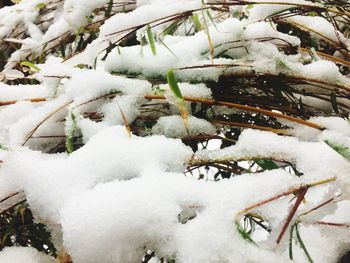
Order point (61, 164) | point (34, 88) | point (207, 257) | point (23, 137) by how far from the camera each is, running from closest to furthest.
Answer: point (207, 257) → point (61, 164) → point (23, 137) → point (34, 88)

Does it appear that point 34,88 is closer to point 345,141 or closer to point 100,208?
point 100,208

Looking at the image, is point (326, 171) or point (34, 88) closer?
point (326, 171)

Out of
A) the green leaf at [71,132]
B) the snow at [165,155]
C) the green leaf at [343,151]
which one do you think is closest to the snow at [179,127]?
the snow at [165,155]

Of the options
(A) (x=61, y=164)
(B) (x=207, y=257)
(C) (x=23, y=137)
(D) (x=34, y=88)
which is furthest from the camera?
(D) (x=34, y=88)

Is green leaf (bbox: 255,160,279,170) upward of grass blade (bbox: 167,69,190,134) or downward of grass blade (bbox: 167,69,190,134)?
downward

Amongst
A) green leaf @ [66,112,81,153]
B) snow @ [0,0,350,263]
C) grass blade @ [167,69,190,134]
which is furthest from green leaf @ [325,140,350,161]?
green leaf @ [66,112,81,153]

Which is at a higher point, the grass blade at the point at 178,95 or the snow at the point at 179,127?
the grass blade at the point at 178,95

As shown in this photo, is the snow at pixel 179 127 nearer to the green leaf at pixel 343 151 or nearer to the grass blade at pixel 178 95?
the grass blade at pixel 178 95

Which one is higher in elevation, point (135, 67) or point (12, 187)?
point (135, 67)

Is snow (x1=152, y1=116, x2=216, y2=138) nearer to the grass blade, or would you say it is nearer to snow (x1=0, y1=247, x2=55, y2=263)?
the grass blade

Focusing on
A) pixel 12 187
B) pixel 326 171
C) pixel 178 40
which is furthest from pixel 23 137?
pixel 326 171

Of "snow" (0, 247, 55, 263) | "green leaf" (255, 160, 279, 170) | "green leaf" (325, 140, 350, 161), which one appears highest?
"green leaf" (325, 140, 350, 161)
